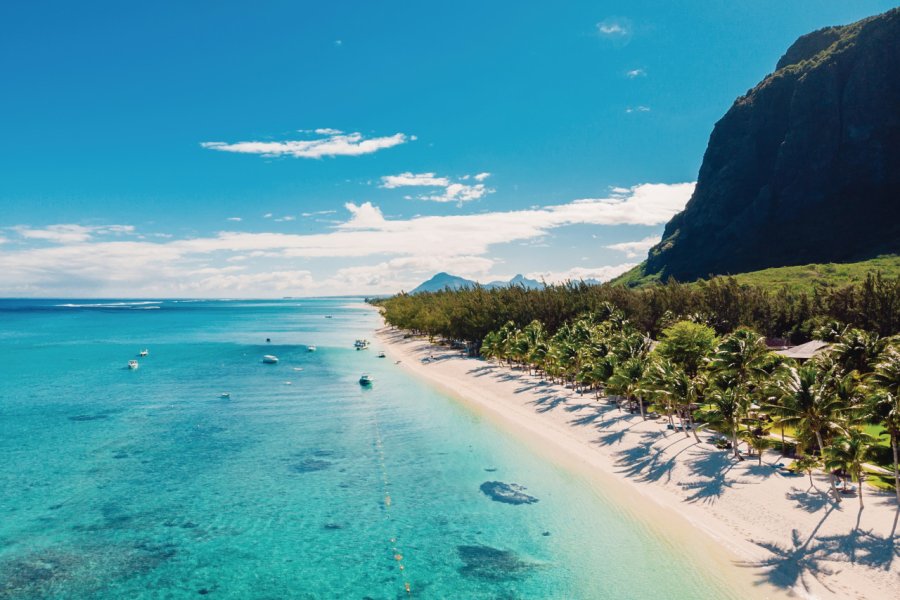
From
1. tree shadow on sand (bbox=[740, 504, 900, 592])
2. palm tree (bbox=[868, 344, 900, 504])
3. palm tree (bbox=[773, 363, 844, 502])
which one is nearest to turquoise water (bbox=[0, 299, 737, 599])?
tree shadow on sand (bbox=[740, 504, 900, 592])

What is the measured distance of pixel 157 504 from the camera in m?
38.7

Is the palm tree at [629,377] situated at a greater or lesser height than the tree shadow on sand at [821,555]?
greater

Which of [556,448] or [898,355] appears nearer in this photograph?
[898,355]

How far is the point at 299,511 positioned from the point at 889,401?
130 feet

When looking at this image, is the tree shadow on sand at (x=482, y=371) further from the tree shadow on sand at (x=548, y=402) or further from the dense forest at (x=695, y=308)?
the tree shadow on sand at (x=548, y=402)

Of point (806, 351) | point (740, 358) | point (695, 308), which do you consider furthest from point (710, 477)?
point (695, 308)

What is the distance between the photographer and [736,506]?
3425 centimetres

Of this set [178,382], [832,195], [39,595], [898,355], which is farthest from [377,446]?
[832,195]

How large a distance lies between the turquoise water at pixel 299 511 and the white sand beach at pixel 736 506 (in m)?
2.67

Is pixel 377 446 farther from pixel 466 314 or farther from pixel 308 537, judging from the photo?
pixel 466 314

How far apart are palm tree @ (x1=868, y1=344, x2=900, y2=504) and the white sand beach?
4.11m

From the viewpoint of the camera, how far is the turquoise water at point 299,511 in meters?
28.2

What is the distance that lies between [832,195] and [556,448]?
166 meters

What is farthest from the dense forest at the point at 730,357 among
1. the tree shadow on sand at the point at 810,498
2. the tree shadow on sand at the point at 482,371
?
the tree shadow on sand at the point at 482,371
